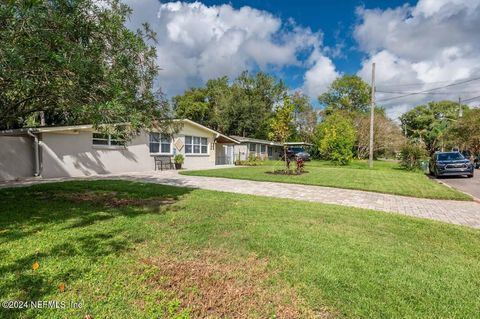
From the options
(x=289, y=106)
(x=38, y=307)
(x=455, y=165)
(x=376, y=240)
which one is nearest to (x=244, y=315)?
(x=38, y=307)

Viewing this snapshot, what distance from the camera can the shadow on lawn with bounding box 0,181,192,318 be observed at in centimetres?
309

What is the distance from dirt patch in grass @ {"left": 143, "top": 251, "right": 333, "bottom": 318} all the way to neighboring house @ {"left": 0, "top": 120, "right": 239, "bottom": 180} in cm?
706

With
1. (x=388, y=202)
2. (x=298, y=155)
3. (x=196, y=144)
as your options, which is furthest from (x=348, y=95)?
(x=388, y=202)

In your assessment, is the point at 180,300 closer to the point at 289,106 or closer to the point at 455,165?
the point at 289,106

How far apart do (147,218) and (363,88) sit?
60358 millimetres

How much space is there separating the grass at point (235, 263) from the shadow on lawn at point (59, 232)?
23mm

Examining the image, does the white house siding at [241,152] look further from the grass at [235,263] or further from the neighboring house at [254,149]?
the grass at [235,263]

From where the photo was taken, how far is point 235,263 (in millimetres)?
3689

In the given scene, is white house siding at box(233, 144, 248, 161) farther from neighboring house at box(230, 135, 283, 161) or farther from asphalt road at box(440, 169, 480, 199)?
asphalt road at box(440, 169, 480, 199)

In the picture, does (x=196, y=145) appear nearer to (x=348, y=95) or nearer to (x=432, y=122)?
(x=348, y=95)

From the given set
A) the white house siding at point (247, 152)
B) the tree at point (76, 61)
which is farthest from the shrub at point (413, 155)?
the tree at point (76, 61)

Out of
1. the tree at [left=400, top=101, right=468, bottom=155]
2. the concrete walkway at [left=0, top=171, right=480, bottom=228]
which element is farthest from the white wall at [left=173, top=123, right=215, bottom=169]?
the tree at [left=400, top=101, right=468, bottom=155]

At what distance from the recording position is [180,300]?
2.81 meters

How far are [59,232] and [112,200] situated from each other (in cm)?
303
